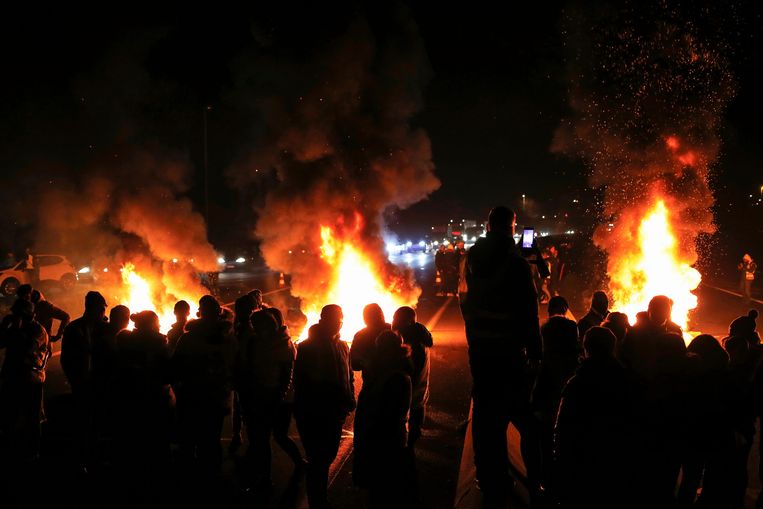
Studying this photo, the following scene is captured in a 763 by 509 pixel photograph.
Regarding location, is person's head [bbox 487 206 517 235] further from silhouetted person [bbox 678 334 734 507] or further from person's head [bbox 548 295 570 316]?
person's head [bbox 548 295 570 316]

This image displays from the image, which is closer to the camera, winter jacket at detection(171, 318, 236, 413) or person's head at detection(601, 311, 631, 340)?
winter jacket at detection(171, 318, 236, 413)

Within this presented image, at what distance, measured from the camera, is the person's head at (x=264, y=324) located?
4656mm

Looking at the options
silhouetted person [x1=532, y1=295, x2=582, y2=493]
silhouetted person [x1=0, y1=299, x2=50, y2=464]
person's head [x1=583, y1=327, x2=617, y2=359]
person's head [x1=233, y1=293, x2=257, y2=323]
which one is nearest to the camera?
person's head [x1=583, y1=327, x2=617, y2=359]

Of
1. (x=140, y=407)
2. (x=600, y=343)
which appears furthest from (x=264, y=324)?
(x=600, y=343)

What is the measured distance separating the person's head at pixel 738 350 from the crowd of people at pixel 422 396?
0.04ft

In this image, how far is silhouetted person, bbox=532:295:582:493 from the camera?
441cm

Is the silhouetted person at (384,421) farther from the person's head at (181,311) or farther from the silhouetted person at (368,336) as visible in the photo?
the person's head at (181,311)

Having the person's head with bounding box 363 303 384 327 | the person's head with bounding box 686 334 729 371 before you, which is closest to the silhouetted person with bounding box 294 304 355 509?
the person's head with bounding box 363 303 384 327

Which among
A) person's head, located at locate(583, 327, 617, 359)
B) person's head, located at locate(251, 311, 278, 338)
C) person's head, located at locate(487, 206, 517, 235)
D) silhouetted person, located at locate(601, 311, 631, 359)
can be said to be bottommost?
person's head, located at locate(583, 327, 617, 359)

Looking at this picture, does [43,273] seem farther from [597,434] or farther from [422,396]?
[597,434]

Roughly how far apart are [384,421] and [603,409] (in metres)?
1.49

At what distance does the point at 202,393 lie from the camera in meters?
4.78

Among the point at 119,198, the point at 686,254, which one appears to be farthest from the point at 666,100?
the point at 119,198

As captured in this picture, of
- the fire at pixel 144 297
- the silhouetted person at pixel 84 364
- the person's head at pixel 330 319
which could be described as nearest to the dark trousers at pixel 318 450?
the person's head at pixel 330 319
